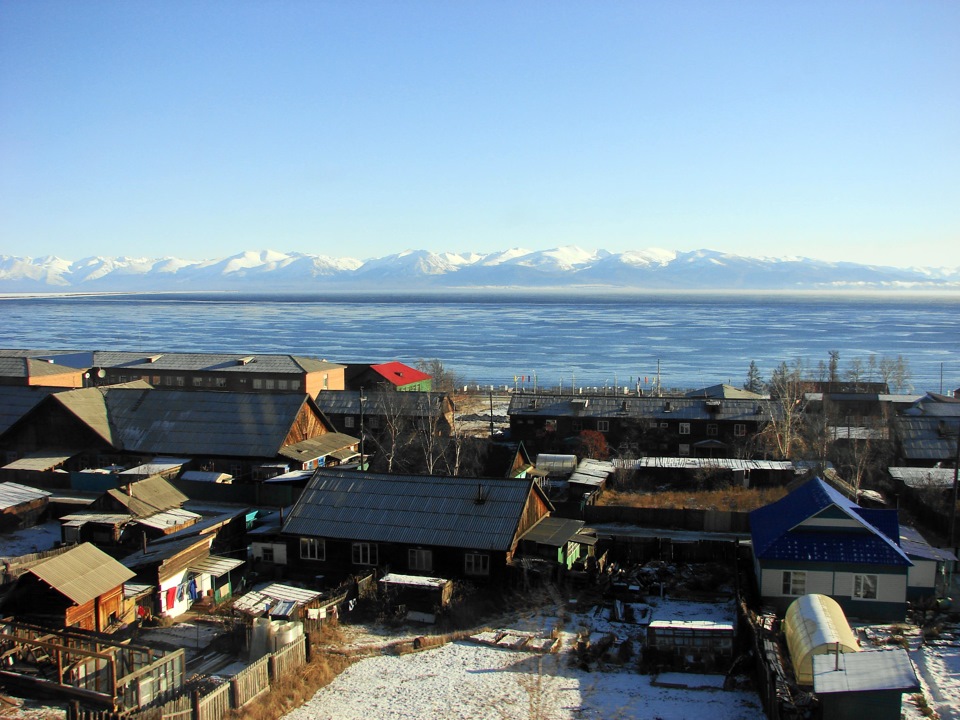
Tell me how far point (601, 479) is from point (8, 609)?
19.8 m

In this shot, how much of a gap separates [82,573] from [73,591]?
1.93 feet

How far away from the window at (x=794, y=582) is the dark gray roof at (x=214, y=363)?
34593 mm

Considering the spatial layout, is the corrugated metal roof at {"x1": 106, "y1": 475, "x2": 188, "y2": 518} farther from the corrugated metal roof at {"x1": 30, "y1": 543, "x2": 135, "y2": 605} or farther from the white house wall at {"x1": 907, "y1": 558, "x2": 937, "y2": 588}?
the white house wall at {"x1": 907, "y1": 558, "x2": 937, "y2": 588}

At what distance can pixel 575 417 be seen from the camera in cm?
3884

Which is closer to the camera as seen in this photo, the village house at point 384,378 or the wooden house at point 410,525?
the wooden house at point 410,525

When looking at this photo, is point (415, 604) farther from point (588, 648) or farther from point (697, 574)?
point (697, 574)

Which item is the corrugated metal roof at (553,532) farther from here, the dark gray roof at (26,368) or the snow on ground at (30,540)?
the dark gray roof at (26,368)

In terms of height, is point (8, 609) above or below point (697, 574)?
above

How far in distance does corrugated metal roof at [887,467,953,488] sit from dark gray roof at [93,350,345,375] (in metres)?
31.2

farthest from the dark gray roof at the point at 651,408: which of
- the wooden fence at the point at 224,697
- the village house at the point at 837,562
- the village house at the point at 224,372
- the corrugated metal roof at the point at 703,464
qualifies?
the wooden fence at the point at 224,697

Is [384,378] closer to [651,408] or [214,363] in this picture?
[214,363]

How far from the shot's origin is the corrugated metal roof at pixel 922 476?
91.9 ft

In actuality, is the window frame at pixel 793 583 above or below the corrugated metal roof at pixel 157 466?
below

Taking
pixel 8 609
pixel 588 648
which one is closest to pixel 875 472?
pixel 588 648
